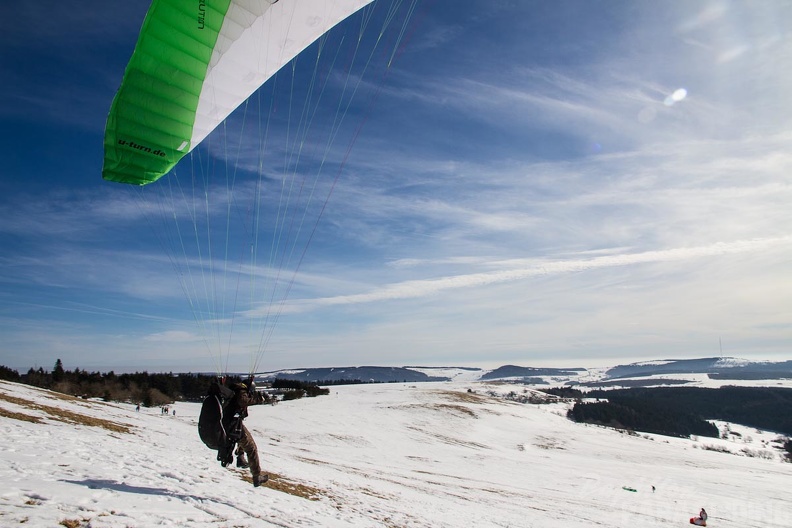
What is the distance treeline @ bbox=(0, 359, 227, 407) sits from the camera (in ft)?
193

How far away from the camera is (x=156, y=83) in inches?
370

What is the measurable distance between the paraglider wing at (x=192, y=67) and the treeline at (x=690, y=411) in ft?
348

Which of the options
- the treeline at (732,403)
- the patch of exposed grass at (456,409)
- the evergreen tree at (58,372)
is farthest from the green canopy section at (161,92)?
the treeline at (732,403)

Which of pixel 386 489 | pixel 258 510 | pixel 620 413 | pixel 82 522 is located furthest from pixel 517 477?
pixel 620 413

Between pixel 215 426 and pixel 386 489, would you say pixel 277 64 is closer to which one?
pixel 215 426

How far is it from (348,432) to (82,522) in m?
37.0

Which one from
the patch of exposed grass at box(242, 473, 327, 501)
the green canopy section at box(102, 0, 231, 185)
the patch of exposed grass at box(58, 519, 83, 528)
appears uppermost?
the green canopy section at box(102, 0, 231, 185)

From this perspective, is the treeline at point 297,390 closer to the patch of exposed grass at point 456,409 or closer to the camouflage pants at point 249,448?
the patch of exposed grass at point 456,409

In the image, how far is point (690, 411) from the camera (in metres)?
136

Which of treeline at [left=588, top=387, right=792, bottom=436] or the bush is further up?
the bush

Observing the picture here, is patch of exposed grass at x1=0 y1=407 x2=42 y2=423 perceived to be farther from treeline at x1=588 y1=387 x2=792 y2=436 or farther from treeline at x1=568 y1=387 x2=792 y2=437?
treeline at x1=588 y1=387 x2=792 y2=436

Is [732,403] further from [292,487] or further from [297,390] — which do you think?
[292,487]

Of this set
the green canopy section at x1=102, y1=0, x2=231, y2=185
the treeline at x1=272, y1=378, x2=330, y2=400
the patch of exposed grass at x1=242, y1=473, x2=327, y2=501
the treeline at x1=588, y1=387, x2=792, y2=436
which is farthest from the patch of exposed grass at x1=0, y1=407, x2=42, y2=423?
the treeline at x1=588, y1=387, x2=792, y2=436

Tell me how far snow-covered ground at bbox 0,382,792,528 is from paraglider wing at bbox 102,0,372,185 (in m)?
7.00
